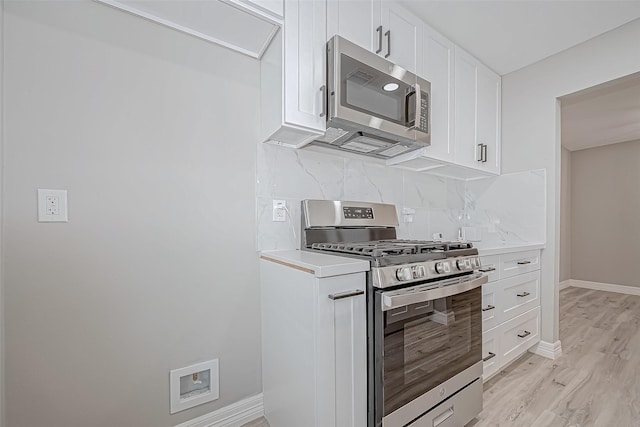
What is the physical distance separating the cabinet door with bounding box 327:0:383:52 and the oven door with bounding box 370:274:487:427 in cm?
134

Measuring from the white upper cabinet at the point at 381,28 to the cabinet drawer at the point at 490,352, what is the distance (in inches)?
70.4

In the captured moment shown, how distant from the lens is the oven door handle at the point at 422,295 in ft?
3.76

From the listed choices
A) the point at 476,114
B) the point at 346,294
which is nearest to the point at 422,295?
the point at 346,294

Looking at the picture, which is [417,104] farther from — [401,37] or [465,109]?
[465,109]

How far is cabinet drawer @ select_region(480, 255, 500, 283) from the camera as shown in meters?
1.87

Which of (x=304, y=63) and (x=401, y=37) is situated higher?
(x=401, y=37)

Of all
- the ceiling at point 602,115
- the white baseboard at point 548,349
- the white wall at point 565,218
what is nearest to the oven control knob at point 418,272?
the white baseboard at point 548,349

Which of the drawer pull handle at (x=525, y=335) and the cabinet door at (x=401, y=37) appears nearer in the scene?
the cabinet door at (x=401, y=37)

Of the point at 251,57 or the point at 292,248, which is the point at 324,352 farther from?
the point at 251,57

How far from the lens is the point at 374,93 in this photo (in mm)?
1616

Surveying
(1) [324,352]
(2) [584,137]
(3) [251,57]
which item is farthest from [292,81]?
(2) [584,137]

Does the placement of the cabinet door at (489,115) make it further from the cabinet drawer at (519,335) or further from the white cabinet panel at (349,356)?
the white cabinet panel at (349,356)

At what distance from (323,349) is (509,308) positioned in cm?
167

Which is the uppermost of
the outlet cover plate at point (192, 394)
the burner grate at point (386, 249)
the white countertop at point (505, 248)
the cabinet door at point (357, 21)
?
the cabinet door at point (357, 21)
